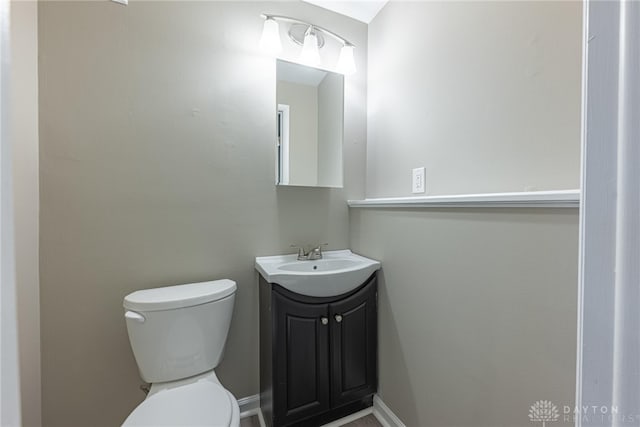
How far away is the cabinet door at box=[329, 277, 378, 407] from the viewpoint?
1.25 metres

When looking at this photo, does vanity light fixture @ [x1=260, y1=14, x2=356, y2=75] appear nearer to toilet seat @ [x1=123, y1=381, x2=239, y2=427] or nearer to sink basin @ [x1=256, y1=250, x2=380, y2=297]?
sink basin @ [x1=256, y1=250, x2=380, y2=297]

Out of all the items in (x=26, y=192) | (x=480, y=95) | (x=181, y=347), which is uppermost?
(x=480, y=95)

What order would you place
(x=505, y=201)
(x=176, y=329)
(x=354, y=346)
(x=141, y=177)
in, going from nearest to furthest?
1. (x=505, y=201)
2. (x=176, y=329)
3. (x=141, y=177)
4. (x=354, y=346)

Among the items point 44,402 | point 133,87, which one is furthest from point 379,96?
point 44,402

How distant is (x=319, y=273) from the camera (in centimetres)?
117

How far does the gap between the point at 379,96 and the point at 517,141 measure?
0.88 metres

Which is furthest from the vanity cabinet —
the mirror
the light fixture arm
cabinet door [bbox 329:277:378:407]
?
the light fixture arm

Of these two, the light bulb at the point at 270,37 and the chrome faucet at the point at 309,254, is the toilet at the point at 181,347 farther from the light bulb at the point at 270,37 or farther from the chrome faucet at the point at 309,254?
the light bulb at the point at 270,37

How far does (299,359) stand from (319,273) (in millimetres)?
410

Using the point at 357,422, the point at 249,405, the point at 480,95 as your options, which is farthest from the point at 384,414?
the point at 480,95

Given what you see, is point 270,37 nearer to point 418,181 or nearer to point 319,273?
point 418,181

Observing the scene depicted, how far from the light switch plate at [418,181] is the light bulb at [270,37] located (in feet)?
3.19

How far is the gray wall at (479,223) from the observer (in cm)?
71

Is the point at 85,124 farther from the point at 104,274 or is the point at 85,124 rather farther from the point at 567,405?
the point at 567,405
